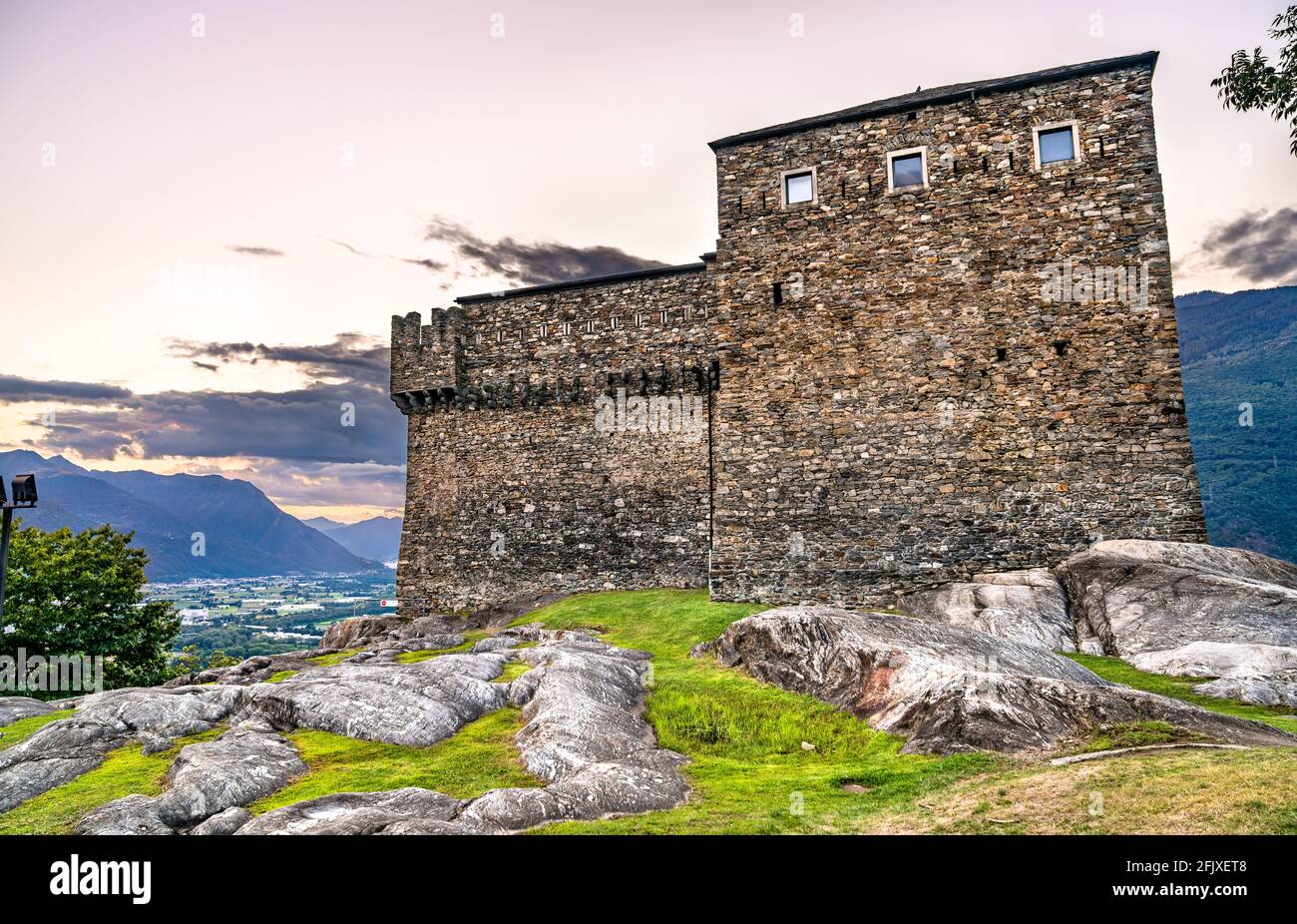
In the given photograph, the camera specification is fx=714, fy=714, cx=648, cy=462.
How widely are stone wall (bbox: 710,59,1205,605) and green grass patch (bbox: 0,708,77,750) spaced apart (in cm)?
1693

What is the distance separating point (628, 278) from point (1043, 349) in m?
16.2

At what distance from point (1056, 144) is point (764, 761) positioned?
20.3 metres

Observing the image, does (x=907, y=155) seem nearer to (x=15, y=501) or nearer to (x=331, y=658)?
(x=15, y=501)

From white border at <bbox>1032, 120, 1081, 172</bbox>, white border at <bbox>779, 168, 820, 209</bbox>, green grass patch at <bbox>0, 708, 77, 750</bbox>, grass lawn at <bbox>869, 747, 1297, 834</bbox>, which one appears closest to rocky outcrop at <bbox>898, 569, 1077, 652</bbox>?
grass lawn at <bbox>869, 747, 1297, 834</bbox>

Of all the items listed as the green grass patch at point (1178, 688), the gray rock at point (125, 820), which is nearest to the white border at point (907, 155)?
the green grass patch at point (1178, 688)

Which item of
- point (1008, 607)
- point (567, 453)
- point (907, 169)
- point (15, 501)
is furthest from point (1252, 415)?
point (15, 501)

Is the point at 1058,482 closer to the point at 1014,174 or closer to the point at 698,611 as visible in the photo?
the point at 1014,174

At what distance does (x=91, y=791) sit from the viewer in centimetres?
944

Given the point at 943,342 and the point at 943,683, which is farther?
the point at 943,342

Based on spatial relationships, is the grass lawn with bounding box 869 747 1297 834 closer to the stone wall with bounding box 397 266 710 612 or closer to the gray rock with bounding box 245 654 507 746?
the gray rock with bounding box 245 654 507 746
